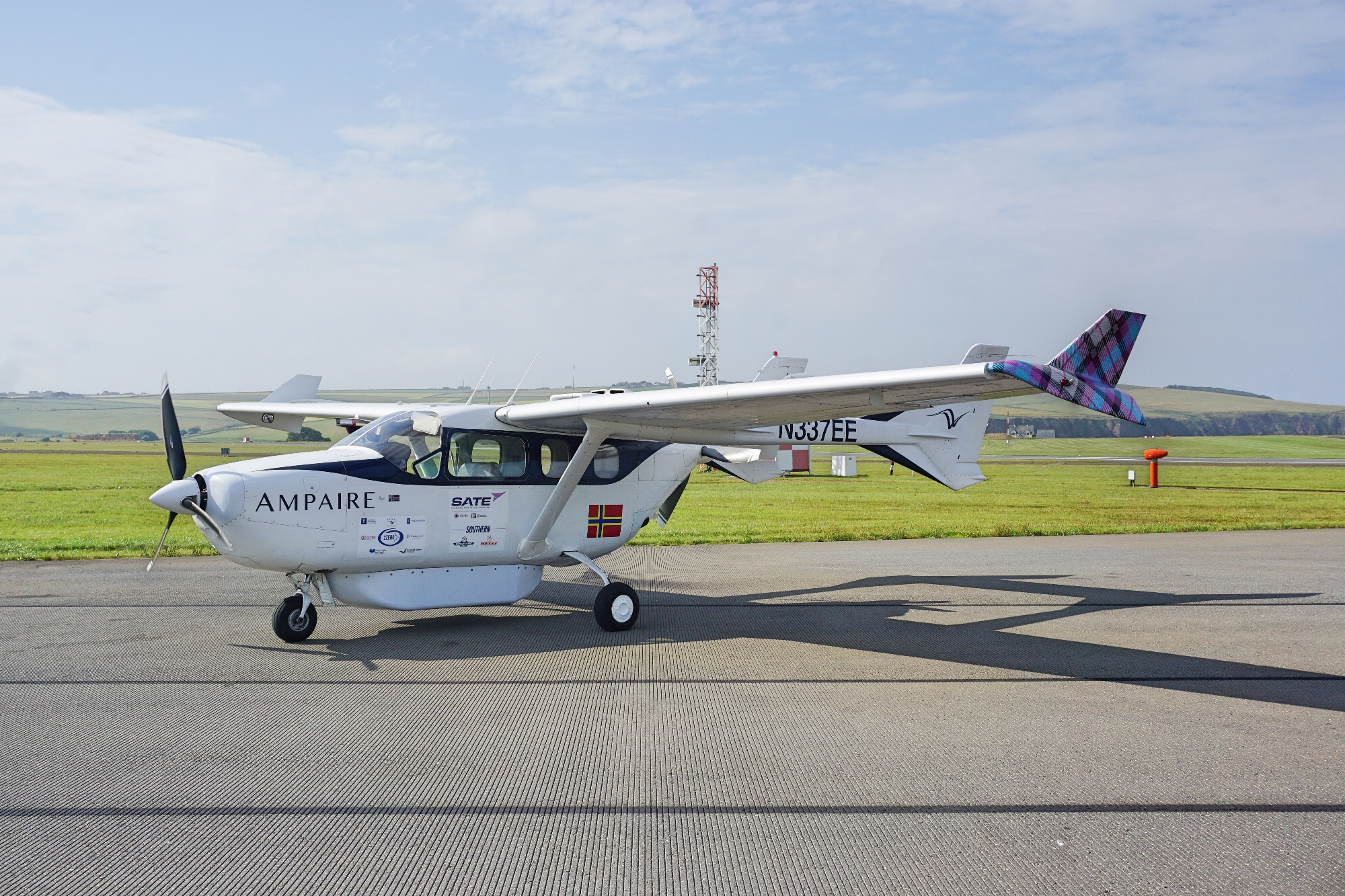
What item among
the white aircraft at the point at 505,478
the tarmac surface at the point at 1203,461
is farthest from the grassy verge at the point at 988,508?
the tarmac surface at the point at 1203,461

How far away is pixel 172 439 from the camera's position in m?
8.96

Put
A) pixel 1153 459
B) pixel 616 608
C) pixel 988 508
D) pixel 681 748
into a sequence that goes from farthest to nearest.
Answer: pixel 1153 459 < pixel 988 508 < pixel 616 608 < pixel 681 748

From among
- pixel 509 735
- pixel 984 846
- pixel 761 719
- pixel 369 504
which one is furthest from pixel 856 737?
pixel 369 504

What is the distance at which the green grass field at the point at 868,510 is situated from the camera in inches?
742

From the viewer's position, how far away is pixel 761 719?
655cm

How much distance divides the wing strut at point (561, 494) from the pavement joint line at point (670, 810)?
521cm

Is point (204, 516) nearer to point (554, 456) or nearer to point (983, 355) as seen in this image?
point (554, 456)

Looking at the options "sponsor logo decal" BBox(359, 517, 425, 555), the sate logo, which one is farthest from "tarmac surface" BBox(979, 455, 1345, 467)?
"sponsor logo decal" BBox(359, 517, 425, 555)

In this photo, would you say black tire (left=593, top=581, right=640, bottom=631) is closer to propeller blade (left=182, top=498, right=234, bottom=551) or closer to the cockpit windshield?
the cockpit windshield

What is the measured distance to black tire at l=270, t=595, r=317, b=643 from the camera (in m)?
9.14

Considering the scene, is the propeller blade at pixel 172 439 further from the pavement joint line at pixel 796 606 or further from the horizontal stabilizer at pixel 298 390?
the horizontal stabilizer at pixel 298 390

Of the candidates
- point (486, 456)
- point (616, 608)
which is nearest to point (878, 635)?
point (616, 608)

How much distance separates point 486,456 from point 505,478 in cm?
31

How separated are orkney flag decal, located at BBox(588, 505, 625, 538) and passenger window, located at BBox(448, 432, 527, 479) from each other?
971 mm
